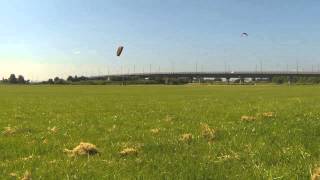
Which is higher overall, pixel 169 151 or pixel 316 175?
pixel 316 175

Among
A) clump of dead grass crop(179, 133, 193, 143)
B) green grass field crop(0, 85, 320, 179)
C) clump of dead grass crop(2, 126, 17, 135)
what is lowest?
clump of dead grass crop(2, 126, 17, 135)

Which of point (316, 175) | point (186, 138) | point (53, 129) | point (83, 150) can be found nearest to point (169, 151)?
point (186, 138)

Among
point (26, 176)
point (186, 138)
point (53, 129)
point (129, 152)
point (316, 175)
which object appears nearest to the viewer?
point (316, 175)

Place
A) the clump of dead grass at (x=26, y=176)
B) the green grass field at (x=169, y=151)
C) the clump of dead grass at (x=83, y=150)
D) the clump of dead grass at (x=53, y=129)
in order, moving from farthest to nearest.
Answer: the clump of dead grass at (x=53, y=129)
the clump of dead grass at (x=83, y=150)
the green grass field at (x=169, y=151)
the clump of dead grass at (x=26, y=176)

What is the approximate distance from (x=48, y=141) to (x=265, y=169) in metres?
7.83

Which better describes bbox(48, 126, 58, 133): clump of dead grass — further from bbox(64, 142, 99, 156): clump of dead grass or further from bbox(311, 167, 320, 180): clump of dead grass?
bbox(311, 167, 320, 180): clump of dead grass

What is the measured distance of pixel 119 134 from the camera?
1861 cm

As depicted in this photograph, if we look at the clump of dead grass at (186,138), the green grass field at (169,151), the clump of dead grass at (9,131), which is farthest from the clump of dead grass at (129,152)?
the clump of dead grass at (9,131)

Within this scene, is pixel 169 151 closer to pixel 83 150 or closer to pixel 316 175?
pixel 83 150

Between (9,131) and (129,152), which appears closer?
(129,152)

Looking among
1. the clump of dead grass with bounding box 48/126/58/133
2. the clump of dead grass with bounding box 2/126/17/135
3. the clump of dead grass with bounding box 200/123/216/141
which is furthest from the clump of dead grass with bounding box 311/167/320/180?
the clump of dead grass with bounding box 2/126/17/135

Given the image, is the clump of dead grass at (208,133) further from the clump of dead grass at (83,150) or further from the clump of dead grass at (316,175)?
the clump of dead grass at (316,175)

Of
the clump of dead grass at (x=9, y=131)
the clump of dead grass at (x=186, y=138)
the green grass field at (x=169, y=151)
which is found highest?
the clump of dead grass at (x=186, y=138)

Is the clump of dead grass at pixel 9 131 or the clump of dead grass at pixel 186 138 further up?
the clump of dead grass at pixel 186 138
